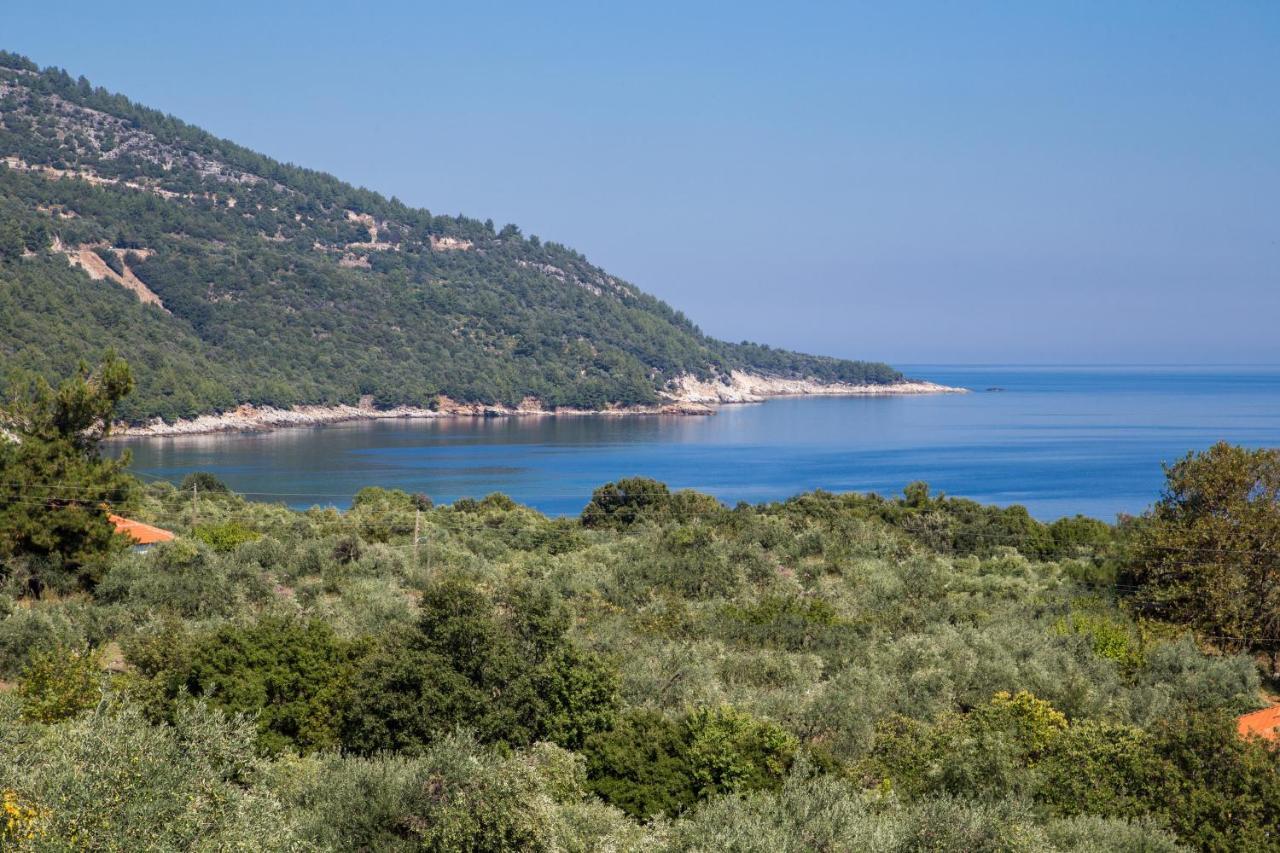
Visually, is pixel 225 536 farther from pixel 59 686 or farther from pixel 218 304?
pixel 218 304

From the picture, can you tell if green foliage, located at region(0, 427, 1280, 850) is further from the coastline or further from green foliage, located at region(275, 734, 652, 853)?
the coastline

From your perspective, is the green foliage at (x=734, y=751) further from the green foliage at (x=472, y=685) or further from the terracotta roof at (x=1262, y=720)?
the terracotta roof at (x=1262, y=720)

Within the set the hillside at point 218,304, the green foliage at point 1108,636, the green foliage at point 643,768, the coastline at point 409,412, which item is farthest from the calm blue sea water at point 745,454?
the green foliage at point 643,768

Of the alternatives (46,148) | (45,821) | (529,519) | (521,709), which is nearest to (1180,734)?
(521,709)

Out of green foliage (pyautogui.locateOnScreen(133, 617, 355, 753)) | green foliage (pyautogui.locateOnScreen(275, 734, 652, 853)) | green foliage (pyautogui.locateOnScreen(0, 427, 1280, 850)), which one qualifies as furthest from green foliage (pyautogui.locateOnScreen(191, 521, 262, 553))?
green foliage (pyautogui.locateOnScreen(275, 734, 652, 853))

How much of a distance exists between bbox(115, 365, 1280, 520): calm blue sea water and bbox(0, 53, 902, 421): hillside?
10749 millimetres

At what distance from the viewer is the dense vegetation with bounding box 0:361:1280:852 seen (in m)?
11.3

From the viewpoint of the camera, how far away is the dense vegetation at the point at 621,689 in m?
11.3

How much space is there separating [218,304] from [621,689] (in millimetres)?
139341

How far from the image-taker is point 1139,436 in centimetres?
11562

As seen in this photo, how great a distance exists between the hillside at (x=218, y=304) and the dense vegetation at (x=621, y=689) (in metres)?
80.2

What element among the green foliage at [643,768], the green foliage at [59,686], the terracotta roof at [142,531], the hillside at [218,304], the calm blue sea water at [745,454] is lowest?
the calm blue sea water at [745,454]

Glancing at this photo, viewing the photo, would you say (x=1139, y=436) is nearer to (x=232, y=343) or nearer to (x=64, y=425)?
(x=232, y=343)

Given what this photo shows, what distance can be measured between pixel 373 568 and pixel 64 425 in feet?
24.6
